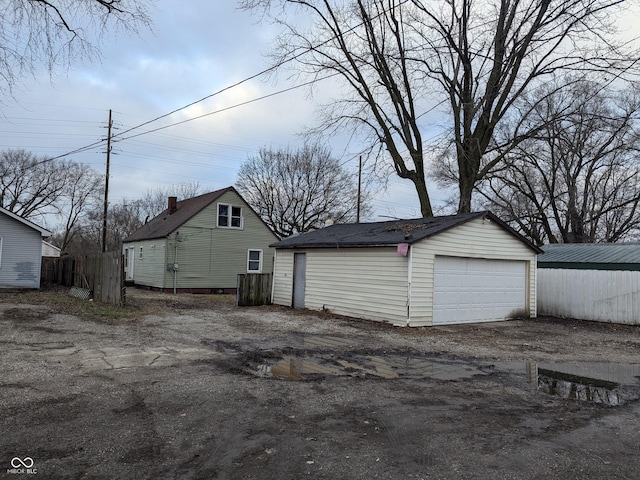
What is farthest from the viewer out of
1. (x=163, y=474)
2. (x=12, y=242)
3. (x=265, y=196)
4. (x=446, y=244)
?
(x=265, y=196)

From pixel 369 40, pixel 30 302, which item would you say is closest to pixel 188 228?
pixel 30 302

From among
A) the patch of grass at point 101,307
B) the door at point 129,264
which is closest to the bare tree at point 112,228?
the door at point 129,264

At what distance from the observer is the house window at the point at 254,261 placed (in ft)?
89.1

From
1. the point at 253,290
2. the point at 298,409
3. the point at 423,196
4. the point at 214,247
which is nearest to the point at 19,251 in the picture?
the point at 214,247

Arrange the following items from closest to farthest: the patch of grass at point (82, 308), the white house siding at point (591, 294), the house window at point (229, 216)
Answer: the patch of grass at point (82, 308), the white house siding at point (591, 294), the house window at point (229, 216)

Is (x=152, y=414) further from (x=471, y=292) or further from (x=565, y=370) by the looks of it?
(x=471, y=292)

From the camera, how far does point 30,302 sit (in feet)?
50.7

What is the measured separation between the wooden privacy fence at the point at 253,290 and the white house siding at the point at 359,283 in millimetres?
2242

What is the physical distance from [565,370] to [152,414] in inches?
267

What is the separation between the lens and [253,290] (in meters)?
17.8

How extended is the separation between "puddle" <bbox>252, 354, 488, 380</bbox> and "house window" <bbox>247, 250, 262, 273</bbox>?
1902 centimetres

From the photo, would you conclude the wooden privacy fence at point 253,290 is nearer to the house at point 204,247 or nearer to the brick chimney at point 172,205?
the house at point 204,247

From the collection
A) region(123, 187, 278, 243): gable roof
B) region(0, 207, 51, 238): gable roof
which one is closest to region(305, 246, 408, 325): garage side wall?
region(123, 187, 278, 243): gable roof

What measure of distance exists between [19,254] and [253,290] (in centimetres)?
1029
